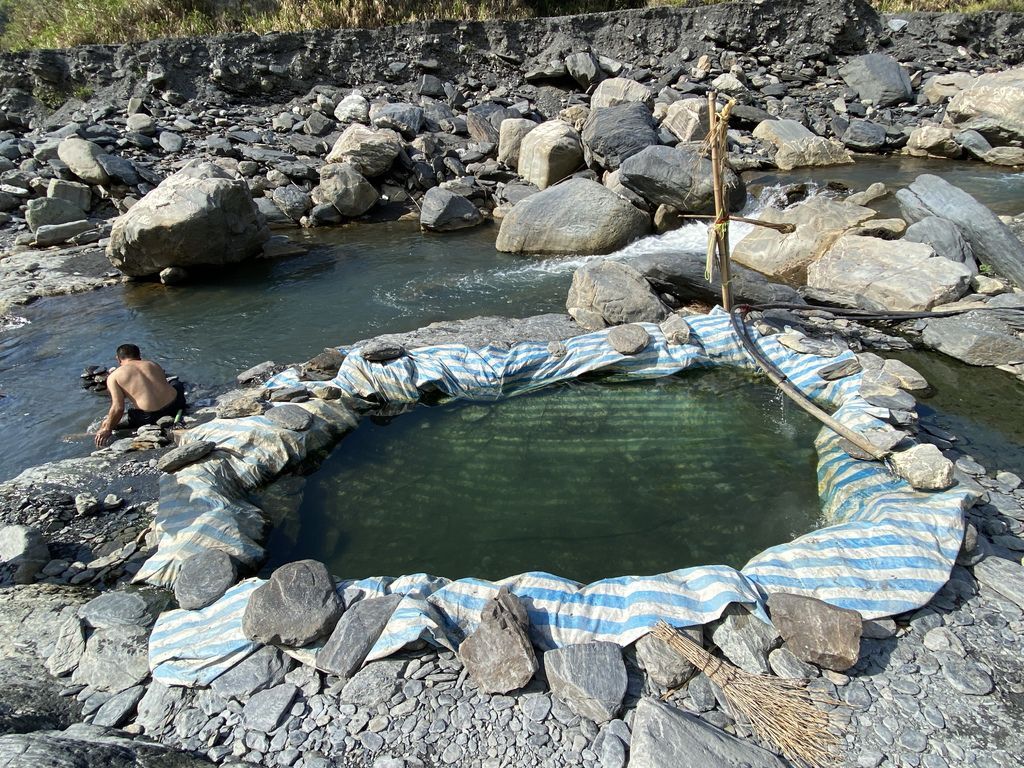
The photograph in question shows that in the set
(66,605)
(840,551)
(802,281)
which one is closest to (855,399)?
(840,551)

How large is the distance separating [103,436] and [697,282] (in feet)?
21.6

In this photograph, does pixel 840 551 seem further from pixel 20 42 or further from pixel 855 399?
pixel 20 42

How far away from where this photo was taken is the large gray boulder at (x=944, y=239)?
317 inches

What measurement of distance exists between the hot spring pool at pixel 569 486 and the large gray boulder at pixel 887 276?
261 cm

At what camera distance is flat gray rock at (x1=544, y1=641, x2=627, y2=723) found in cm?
313

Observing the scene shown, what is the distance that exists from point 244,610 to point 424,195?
10871 mm

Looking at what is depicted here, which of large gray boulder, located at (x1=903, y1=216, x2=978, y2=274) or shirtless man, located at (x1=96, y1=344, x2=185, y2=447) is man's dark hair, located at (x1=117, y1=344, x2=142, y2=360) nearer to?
shirtless man, located at (x1=96, y1=344, x2=185, y2=447)

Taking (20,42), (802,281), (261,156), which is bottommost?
(802,281)

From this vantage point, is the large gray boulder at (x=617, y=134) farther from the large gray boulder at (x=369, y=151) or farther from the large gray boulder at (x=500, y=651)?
the large gray boulder at (x=500, y=651)

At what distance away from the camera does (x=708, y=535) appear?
4547 millimetres

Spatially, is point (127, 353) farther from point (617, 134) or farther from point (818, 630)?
point (617, 134)

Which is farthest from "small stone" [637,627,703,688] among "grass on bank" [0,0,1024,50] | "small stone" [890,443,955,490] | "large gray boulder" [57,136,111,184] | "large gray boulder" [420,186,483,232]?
"grass on bank" [0,0,1024,50]

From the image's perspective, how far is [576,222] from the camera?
1052 cm

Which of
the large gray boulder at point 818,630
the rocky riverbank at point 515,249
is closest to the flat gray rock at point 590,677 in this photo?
the rocky riverbank at point 515,249
